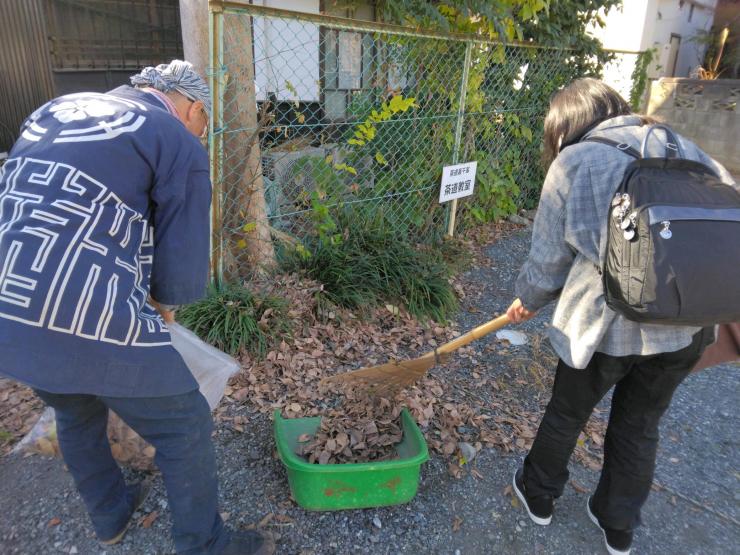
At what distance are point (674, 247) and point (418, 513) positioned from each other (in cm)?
148

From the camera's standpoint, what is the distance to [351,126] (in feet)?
13.4

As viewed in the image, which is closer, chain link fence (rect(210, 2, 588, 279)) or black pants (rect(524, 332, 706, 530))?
black pants (rect(524, 332, 706, 530))

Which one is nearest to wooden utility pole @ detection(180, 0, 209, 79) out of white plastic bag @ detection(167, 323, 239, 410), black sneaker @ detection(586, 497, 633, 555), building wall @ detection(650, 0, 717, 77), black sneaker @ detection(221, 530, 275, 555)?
white plastic bag @ detection(167, 323, 239, 410)

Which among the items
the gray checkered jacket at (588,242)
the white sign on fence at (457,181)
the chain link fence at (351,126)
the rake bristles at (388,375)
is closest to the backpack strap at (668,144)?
the gray checkered jacket at (588,242)

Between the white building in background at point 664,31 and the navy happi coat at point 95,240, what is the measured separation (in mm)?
9307

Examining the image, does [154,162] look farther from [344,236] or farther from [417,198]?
[417,198]

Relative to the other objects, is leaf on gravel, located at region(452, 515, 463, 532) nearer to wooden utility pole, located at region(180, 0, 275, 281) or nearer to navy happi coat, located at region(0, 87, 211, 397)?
navy happi coat, located at region(0, 87, 211, 397)

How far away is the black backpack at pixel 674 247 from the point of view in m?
1.53

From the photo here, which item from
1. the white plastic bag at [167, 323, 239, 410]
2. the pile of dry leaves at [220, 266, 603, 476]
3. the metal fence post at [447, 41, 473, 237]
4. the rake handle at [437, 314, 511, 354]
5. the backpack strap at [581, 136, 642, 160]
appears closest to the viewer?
the backpack strap at [581, 136, 642, 160]

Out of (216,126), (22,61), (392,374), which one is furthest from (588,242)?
(22,61)

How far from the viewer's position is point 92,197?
1412mm

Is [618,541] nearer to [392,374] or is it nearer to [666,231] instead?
[392,374]

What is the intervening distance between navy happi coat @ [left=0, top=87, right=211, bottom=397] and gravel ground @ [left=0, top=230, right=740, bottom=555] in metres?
0.93

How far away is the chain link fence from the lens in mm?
3253
